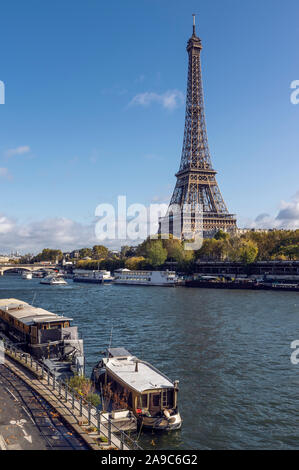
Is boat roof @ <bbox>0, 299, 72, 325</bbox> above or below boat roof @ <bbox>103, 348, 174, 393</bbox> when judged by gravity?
above

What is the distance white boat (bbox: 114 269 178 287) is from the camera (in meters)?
122

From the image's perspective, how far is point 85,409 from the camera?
59.9 ft

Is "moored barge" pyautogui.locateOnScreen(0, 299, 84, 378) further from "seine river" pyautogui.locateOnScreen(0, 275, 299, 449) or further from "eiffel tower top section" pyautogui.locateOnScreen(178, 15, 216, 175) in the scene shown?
"eiffel tower top section" pyautogui.locateOnScreen(178, 15, 216, 175)

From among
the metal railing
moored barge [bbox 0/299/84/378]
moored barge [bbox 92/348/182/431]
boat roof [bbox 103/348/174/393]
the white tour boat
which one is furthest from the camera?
the white tour boat

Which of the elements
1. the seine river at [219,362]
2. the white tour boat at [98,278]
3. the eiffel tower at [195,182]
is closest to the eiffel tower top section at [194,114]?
the eiffel tower at [195,182]

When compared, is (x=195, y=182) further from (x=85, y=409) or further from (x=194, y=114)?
(x=85, y=409)

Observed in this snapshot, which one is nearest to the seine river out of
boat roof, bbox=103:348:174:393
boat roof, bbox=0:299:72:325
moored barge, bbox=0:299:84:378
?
boat roof, bbox=103:348:174:393

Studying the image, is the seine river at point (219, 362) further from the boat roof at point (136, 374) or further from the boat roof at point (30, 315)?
the boat roof at point (30, 315)
